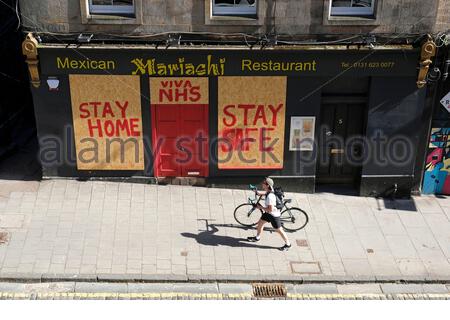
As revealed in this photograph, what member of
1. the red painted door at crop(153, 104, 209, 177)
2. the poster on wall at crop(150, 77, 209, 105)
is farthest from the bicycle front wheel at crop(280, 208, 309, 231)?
the poster on wall at crop(150, 77, 209, 105)

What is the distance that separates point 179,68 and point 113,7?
2047mm

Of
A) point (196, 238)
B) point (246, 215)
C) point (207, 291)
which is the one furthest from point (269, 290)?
point (246, 215)

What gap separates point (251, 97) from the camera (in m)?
14.0

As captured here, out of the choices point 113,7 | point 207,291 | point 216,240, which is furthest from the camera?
point 113,7

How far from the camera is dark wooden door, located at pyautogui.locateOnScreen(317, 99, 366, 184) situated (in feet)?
47.6

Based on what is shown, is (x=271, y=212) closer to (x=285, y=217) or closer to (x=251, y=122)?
(x=285, y=217)

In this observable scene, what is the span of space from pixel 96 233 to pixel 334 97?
6567 millimetres

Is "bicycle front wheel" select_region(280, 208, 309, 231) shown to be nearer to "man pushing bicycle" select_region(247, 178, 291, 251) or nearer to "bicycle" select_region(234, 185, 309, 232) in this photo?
"bicycle" select_region(234, 185, 309, 232)

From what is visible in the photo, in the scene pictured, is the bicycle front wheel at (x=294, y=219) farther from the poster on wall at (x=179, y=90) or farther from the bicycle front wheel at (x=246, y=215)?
the poster on wall at (x=179, y=90)

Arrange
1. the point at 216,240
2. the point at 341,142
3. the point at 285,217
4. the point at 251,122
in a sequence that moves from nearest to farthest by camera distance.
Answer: the point at 216,240, the point at 285,217, the point at 251,122, the point at 341,142

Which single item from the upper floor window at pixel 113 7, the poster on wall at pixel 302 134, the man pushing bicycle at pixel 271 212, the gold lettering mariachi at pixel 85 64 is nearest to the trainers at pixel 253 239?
the man pushing bicycle at pixel 271 212

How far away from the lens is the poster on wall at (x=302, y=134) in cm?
1432

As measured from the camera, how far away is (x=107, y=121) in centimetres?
1412

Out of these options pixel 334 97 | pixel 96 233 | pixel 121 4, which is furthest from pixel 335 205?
pixel 121 4
